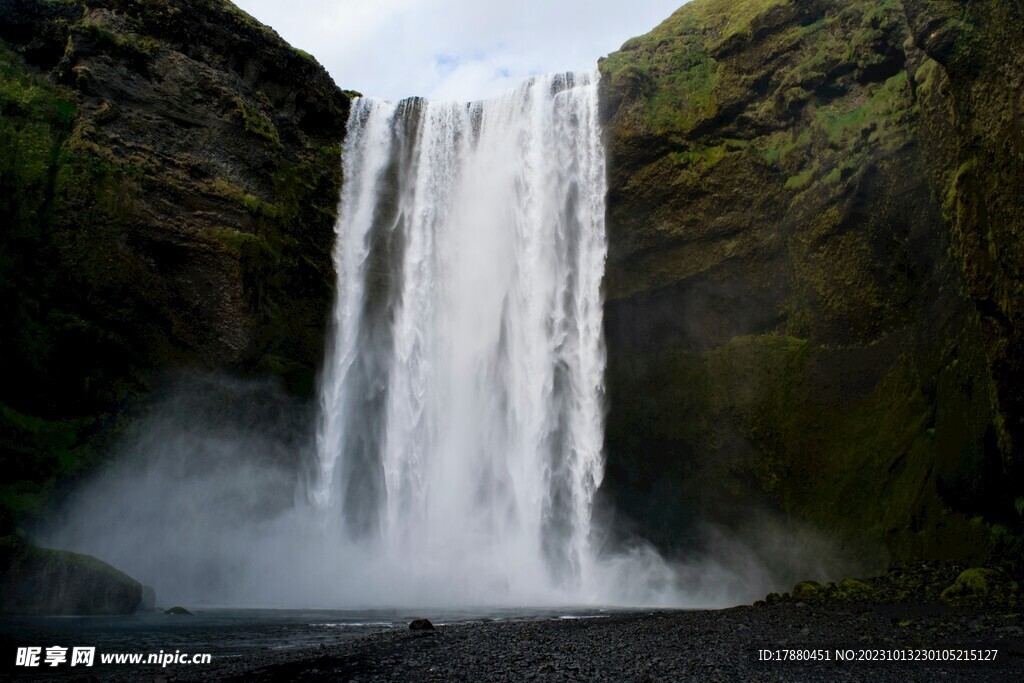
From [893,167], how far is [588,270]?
8.31m

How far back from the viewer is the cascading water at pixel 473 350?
19.6 metres

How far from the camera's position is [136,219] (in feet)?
62.8

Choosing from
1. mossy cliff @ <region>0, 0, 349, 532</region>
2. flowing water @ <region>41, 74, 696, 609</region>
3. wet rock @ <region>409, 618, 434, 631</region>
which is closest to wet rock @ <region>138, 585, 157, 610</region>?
flowing water @ <region>41, 74, 696, 609</region>

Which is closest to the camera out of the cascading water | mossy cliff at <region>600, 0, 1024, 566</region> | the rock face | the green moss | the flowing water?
mossy cliff at <region>600, 0, 1024, 566</region>

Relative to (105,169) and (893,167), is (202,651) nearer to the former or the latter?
(105,169)

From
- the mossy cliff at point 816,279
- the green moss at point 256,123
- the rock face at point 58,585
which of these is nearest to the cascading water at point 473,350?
the mossy cliff at point 816,279

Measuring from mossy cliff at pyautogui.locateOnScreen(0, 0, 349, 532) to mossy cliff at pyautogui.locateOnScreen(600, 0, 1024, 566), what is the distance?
10.3 metres

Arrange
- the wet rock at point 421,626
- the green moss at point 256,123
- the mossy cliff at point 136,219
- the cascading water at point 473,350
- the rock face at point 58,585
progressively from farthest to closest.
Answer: the green moss at point 256,123
the cascading water at point 473,350
the mossy cliff at point 136,219
the rock face at point 58,585
the wet rock at point 421,626

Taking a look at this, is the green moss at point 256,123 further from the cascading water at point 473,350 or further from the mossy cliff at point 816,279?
the mossy cliff at point 816,279

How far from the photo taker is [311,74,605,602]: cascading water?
19609mm

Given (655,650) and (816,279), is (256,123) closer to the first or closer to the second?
(816,279)

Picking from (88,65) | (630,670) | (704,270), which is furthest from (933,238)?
(88,65)

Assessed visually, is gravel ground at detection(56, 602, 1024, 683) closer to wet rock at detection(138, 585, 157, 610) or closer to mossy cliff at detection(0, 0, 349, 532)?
wet rock at detection(138, 585, 157, 610)

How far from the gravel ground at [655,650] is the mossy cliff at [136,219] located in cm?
1235
